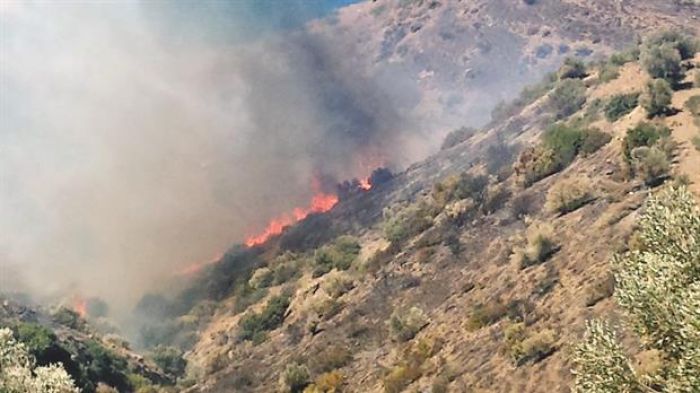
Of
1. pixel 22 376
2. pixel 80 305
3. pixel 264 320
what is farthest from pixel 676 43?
pixel 80 305

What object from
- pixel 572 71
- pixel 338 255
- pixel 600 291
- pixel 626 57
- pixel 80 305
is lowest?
pixel 600 291

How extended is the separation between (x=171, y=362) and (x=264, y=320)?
1275 cm

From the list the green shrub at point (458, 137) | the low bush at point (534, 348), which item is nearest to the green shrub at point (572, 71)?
the green shrub at point (458, 137)

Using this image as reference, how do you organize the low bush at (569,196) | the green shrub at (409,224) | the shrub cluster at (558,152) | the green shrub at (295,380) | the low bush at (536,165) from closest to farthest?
the green shrub at (295,380), the low bush at (569,196), the shrub cluster at (558,152), the low bush at (536,165), the green shrub at (409,224)

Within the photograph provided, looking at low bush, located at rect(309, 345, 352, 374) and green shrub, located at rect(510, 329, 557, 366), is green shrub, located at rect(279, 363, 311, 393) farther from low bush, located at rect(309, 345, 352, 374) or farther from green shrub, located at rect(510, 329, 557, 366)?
green shrub, located at rect(510, 329, 557, 366)

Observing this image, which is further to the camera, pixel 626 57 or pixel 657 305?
pixel 626 57

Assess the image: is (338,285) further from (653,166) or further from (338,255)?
(653,166)

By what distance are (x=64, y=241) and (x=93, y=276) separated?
1549 cm

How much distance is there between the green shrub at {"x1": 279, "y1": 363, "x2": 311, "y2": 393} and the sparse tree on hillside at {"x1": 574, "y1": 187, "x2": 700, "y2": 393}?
28536 mm

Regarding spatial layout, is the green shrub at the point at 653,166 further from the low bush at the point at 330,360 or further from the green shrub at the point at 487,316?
the low bush at the point at 330,360

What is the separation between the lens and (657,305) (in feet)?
57.0

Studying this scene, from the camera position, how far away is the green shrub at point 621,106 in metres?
63.8

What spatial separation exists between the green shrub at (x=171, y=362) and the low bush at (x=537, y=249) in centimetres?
4108

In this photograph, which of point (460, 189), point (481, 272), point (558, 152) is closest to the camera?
point (481, 272)
